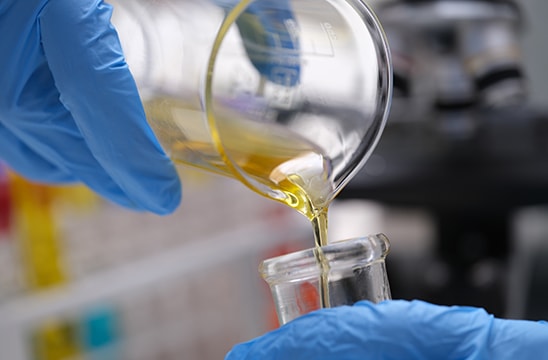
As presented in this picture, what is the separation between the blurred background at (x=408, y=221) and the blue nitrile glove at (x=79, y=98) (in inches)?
30.4

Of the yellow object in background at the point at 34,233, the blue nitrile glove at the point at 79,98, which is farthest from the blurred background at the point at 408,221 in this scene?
the blue nitrile glove at the point at 79,98

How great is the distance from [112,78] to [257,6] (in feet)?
0.53

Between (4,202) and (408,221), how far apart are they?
95 cm

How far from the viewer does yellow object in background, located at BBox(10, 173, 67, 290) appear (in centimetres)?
167

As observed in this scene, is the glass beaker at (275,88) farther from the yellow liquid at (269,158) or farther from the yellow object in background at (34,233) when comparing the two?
the yellow object in background at (34,233)

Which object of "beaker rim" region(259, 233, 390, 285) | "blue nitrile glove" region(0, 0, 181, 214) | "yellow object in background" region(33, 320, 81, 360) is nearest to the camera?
"beaker rim" region(259, 233, 390, 285)

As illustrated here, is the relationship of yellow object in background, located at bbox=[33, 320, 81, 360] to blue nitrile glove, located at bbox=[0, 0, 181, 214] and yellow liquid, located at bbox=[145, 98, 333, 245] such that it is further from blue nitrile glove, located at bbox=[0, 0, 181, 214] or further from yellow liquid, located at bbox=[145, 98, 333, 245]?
yellow liquid, located at bbox=[145, 98, 333, 245]

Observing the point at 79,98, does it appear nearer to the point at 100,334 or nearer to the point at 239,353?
the point at 239,353

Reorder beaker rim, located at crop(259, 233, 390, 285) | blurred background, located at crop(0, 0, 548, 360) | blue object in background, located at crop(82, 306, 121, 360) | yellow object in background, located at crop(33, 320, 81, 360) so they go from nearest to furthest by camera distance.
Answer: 1. beaker rim, located at crop(259, 233, 390, 285)
2. blurred background, located at crop(0, 0, 548, 360)
3. yellow object in background, located at crop(33, 320, 81, 360)
4. blue object in background, located at crop(82, 306, 121, 360)

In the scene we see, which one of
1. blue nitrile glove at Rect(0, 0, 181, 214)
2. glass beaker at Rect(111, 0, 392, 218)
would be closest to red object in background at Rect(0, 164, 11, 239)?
blue nitrile glove at Rect(0, 0, 181, 214)

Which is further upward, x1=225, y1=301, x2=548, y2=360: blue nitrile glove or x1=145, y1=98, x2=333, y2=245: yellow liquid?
x1=145, y1=98, x2=333, y2=245: yellow liquid

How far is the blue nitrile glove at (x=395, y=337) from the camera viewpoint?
609 millimetres

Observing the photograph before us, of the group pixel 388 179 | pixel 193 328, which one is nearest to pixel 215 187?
pixel 193 328

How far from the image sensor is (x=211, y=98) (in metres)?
0.64
